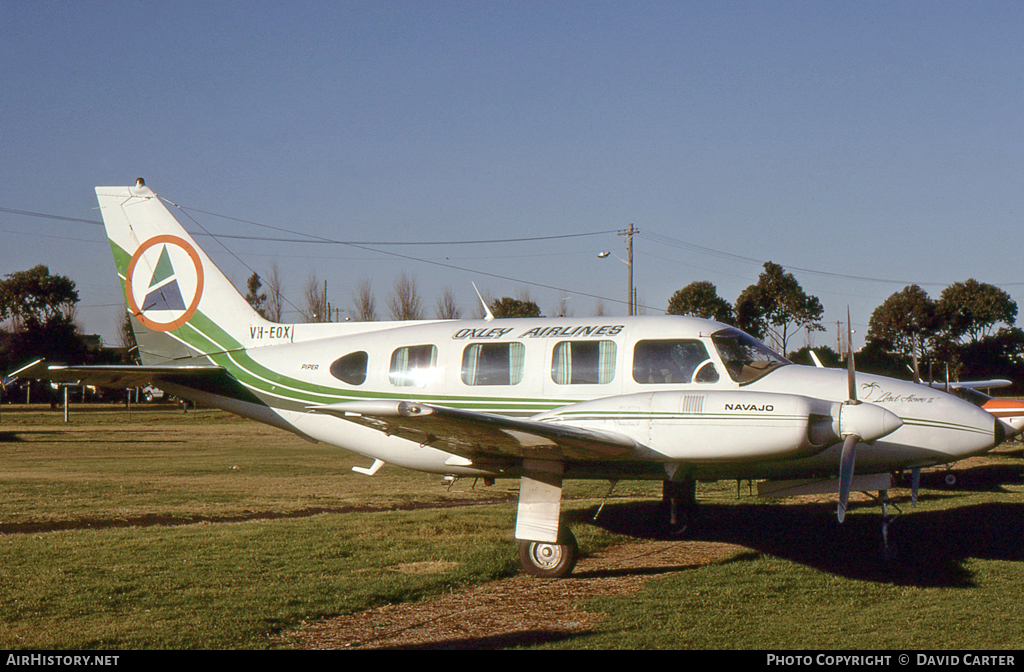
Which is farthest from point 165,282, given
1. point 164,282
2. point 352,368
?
point 352,368

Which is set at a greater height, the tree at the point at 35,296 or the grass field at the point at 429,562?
the tree at the point at 35,296

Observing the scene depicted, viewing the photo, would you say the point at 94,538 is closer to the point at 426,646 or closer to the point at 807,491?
the point at 426,646

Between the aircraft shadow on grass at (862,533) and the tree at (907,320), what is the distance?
34973mm

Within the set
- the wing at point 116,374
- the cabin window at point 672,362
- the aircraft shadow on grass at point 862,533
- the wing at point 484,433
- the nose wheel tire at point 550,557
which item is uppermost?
the cabin window at point 672,362

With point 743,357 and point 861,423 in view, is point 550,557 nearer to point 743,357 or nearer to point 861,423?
point 743,357

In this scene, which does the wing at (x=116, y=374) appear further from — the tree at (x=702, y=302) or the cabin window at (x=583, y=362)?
the tree at (x=702, y=302)

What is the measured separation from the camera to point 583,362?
10.1 m

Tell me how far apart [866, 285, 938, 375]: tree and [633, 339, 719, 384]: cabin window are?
42.3m

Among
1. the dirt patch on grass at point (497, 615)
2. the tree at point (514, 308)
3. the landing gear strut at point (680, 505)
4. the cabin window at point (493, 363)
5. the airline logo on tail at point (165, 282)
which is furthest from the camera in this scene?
the tree at point (514, 308)

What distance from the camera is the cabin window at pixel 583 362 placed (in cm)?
997

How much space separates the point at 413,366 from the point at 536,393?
1810 millimetres

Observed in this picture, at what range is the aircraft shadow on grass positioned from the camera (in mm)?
9414

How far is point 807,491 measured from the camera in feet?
31.7

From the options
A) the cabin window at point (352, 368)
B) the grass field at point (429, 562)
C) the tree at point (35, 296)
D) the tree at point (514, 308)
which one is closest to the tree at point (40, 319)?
the tree at point (35, 296)
